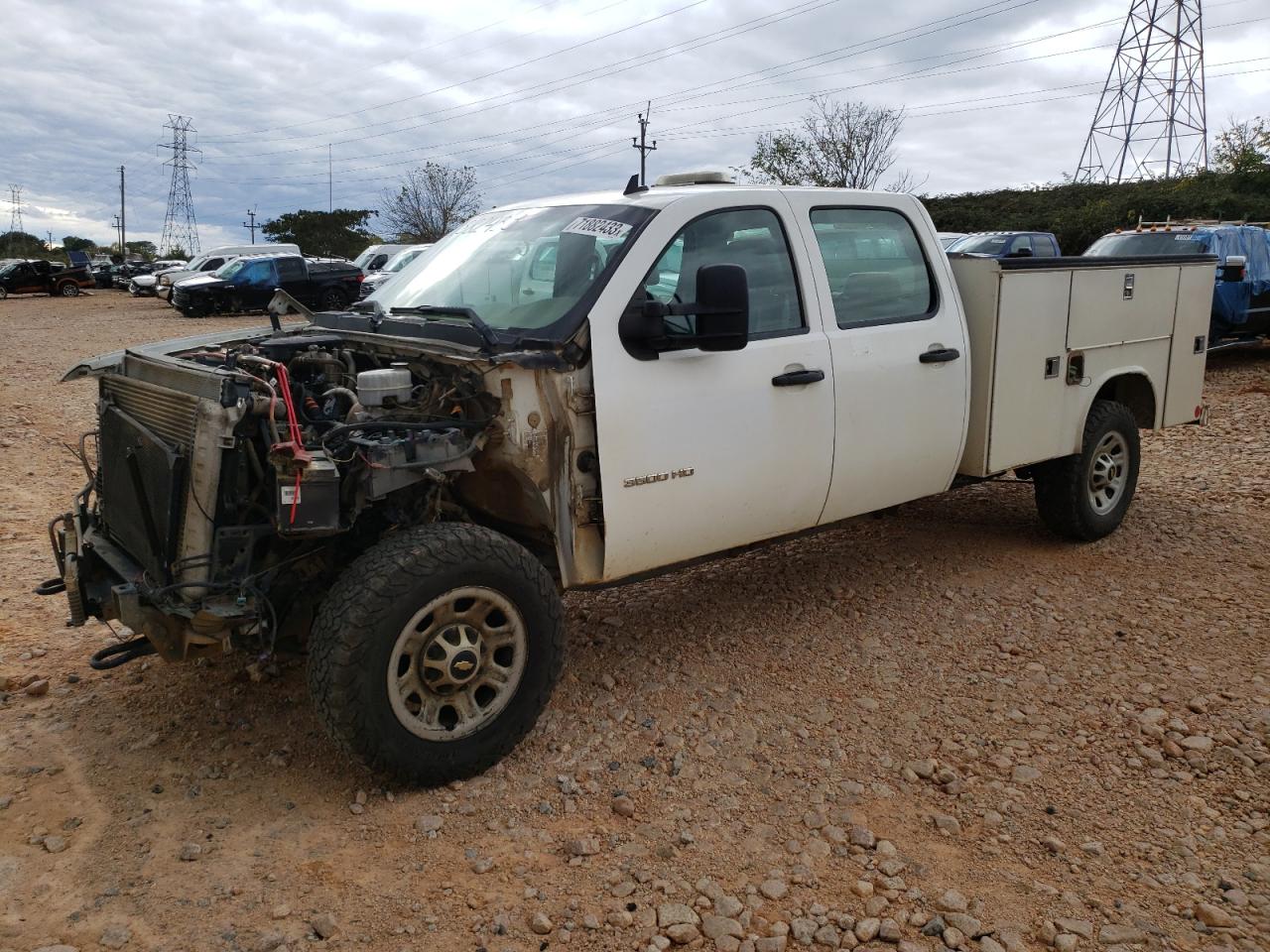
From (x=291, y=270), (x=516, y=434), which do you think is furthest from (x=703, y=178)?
(x=291, y=270)

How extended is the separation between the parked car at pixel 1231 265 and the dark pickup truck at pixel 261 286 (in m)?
18.6

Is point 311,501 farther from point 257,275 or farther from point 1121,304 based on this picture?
point 257,275

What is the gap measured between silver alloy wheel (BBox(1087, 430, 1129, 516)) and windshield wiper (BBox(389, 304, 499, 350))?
152 inches

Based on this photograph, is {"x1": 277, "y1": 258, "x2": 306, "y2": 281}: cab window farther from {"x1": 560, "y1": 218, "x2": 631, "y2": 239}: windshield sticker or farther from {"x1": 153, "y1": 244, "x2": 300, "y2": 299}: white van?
{"x1": 560, "y1": 218, "x2": 631, "y2": 239}: windshield sticker

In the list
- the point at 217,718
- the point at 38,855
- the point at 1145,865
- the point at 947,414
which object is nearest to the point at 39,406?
the point at 217,718

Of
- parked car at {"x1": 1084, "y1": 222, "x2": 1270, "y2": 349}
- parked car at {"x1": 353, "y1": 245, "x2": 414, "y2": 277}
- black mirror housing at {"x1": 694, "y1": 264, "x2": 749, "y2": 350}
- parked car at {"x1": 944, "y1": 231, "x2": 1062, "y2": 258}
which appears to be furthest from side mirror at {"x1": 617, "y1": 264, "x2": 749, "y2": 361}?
parked car at {"x1": 353, "y1": 245, "x2": 414, "y2": 277}

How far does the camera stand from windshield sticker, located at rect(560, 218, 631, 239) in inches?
153

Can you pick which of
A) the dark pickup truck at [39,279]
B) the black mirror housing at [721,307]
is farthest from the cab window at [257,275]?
the black mirror housing at [721,307]

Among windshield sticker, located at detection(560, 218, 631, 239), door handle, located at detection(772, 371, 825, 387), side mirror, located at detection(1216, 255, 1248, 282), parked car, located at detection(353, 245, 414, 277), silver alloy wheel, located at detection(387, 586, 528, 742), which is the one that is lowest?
silver alloy wheel, located at detection(387, 586, 528, 742)

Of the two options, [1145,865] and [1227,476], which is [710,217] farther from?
[1227,476]

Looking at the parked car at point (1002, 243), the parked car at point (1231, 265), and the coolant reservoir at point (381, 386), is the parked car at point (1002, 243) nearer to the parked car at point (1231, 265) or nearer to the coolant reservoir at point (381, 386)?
the parked car at point (1231, 265)

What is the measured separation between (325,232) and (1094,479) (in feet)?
200

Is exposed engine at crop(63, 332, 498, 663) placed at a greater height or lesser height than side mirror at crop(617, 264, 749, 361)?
lesser

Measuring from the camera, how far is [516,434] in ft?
11.7
